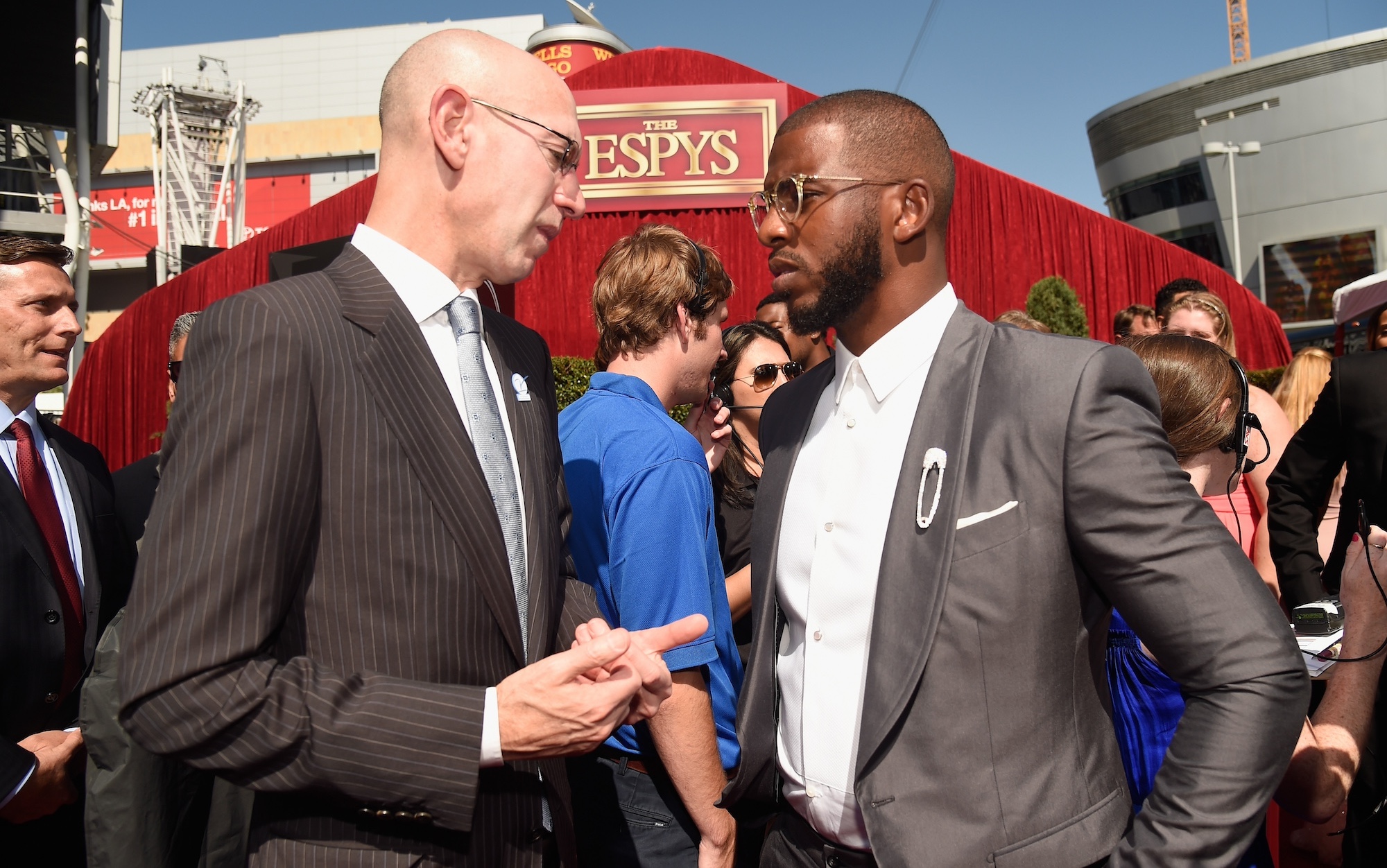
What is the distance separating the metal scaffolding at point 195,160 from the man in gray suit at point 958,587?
42182mm

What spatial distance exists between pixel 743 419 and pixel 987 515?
7.75ft

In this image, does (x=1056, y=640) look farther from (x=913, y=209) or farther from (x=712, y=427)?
(x=712, y=427)

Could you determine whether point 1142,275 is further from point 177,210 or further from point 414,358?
point 177,210

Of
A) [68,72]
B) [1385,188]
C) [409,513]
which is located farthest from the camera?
[1385,188]

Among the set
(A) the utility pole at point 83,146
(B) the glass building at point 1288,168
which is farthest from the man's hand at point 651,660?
(B) the glass building at point 1288,168

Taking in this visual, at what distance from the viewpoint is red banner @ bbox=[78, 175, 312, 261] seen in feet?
147

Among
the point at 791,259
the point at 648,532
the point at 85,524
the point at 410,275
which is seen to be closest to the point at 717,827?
the point at 648,532

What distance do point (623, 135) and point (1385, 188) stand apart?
29.9 metres

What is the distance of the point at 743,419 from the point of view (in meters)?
3.74

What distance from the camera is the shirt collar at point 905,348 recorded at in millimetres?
1650

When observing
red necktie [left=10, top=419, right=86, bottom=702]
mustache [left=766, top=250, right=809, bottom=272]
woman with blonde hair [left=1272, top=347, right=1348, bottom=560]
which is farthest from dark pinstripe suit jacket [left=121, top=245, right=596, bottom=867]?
woman with blonde hair [left=1272, top=347, right=1348, bottom=560]

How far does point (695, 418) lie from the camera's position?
3.49 m

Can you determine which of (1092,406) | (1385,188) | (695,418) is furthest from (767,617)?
(1385,188)

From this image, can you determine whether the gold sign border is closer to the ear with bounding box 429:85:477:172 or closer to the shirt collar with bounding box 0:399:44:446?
the shirt collar with bounding box 0:399:44:446
